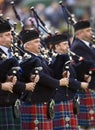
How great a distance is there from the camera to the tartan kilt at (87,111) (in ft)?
38.3

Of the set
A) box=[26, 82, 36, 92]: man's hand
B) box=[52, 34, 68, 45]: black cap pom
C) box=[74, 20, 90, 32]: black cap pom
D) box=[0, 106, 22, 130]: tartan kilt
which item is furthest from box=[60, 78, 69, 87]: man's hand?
box=[74, 20, 90, 32]: black cap pom

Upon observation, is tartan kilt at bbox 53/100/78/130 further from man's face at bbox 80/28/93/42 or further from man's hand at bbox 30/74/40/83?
man's face at bbox 80/28/93/42

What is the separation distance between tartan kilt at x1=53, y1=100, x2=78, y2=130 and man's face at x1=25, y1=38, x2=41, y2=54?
0.93 meters

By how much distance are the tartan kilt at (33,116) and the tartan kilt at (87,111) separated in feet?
5.65

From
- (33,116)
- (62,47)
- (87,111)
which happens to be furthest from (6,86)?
(87,111)

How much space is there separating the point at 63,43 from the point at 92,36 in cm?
137

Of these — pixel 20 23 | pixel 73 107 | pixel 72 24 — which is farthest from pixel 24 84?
pixel 72 24

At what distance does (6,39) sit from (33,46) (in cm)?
65

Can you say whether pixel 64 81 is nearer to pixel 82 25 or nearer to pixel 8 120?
pixel 8 120

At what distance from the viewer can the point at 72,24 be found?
12703mm

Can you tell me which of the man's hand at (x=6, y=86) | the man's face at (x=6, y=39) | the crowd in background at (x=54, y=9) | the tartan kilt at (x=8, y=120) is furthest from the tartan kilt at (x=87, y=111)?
the crowd in background at (x=54, y=9)

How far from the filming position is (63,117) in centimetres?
1066

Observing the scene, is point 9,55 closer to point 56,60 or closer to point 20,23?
point 56,60

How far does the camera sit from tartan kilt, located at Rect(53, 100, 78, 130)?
34.8 ft
